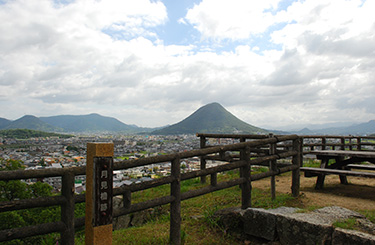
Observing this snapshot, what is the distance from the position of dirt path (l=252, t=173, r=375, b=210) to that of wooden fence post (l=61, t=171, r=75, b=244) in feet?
14.8

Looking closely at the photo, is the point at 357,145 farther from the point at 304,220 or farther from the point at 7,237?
the point at 7,237

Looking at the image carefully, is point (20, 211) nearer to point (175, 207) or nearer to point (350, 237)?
point (175, 207)

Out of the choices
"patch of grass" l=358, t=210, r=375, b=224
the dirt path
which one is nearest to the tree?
the dirt path

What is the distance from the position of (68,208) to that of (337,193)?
6335 mm

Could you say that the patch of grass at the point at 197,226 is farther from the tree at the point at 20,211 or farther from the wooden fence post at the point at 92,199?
the tree at the point at 20,211

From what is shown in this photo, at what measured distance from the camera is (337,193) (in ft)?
21.0

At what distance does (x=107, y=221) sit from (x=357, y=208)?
5.05 m

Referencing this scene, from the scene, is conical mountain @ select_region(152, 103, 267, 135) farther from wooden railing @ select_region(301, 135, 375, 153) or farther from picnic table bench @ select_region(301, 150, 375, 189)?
picnic table bench @ select_region(301, 150, 375, 189)

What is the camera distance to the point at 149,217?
6145 millimetres

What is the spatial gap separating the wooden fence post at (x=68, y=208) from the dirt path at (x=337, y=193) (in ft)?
14.8

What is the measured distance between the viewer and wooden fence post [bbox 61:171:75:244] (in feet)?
8.89

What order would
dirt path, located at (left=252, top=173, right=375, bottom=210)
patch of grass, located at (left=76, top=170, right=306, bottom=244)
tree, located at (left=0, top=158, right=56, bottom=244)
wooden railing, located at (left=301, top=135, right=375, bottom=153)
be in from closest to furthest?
patch of grass, located at (left=76, top=170, right=306, bottom=244) → dirt path, located at (left=252, top=173, right=375, bottom=210) → tree, located at (left=0, top=158, right=56, bottom=244) → wooden railing, located at (left=301, top=135, right=375, bottom=153)

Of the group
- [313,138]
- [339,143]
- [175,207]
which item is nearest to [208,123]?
[339,143]

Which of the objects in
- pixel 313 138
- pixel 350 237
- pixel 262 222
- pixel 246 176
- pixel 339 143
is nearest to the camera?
pixel 350 237
